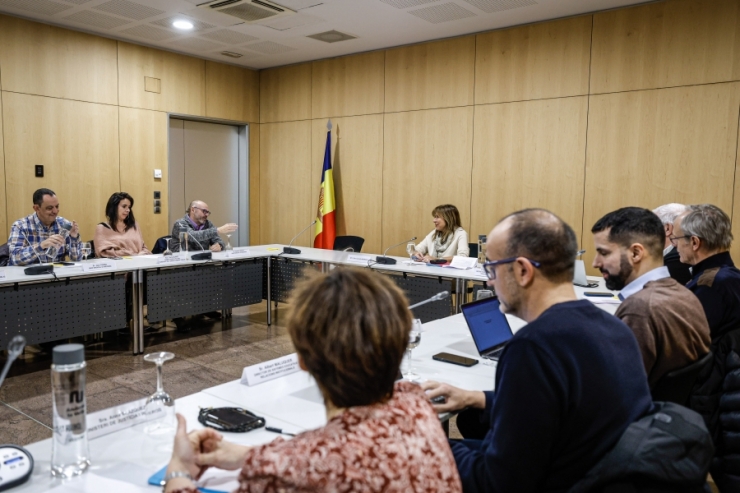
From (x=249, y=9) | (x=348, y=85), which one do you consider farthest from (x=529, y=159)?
(x=249, y=9)

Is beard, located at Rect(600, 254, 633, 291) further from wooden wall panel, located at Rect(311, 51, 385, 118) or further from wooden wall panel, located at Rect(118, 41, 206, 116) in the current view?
wooden wall panel, located at Rect(118, 41, 206, 116)

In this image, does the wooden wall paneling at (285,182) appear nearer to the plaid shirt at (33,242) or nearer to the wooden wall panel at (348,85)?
the wooden wall panel at (348,85)

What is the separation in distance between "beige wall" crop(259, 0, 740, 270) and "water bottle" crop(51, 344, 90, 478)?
478cm

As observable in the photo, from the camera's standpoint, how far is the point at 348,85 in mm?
6812

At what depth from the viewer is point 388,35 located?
591cm

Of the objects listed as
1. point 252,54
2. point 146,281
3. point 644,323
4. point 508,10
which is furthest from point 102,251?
point 644,323

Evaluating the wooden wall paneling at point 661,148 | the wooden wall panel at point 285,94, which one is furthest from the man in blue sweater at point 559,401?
the wooden wall panel at point 285,94

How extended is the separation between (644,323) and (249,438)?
3.72 feet

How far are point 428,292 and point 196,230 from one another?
7.48 ft

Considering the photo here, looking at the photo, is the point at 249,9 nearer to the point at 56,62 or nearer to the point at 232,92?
the point at 56,62

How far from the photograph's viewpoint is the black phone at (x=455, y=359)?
2062mm

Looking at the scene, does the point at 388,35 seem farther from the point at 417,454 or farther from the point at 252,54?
the point at 417,454

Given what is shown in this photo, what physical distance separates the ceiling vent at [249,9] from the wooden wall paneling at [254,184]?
2.44 meters

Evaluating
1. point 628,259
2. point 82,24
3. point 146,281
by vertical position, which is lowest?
point 146,281
